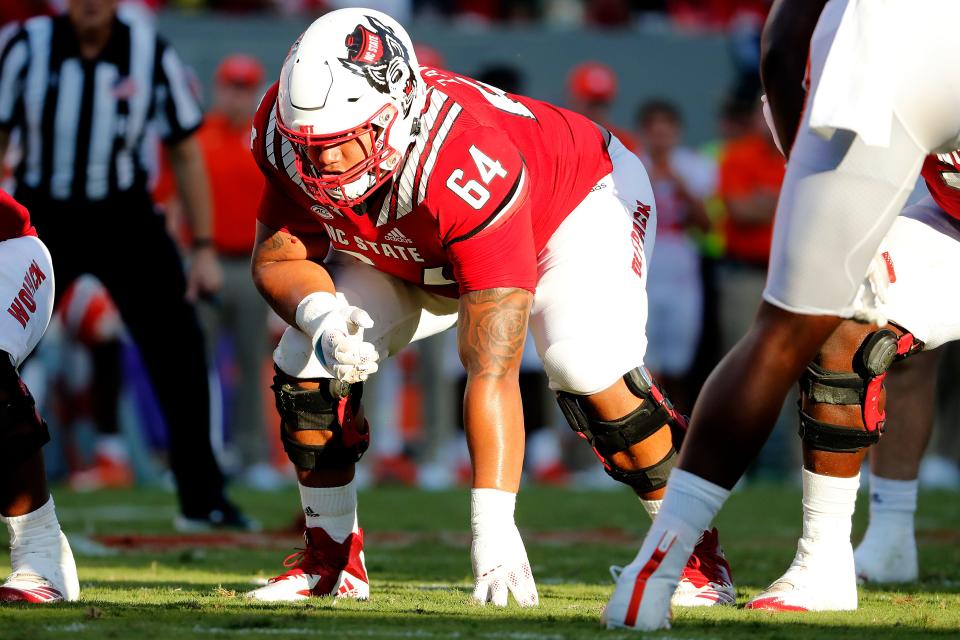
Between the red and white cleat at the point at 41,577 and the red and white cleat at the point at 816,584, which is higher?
the red and white cleat at the point at 816,584

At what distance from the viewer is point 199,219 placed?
22.5ft

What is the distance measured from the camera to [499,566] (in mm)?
3494

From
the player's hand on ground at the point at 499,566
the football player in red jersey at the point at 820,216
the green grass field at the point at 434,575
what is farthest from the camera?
the player's hand on ground at the point at 499,566

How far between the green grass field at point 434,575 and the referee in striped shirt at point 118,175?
561 mm

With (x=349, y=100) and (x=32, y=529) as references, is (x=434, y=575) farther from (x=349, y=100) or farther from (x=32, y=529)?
(x=349, y=100)

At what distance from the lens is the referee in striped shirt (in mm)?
6383

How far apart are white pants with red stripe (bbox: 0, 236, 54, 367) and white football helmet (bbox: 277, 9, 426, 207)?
78 cm

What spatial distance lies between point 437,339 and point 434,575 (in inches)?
173

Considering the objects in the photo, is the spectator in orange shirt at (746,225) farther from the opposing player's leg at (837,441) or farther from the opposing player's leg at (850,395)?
the opposing player's leg at (837,441)

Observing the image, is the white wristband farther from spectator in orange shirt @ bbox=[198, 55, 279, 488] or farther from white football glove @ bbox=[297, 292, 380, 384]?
spectator in orange shirt @ bbox=[198, 55, 279, 488]

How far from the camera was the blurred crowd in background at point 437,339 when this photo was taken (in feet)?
29.6

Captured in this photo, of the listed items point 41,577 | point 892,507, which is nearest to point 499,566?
point 41,577

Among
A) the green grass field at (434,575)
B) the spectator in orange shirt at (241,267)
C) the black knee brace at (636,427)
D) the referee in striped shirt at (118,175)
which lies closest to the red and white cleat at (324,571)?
the green grass field at (434,575)

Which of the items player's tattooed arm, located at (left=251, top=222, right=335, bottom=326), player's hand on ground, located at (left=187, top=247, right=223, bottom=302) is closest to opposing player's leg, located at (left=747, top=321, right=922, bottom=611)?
player's tattooed arm, located at (left=251, top=222, right=335, bottom=326)
